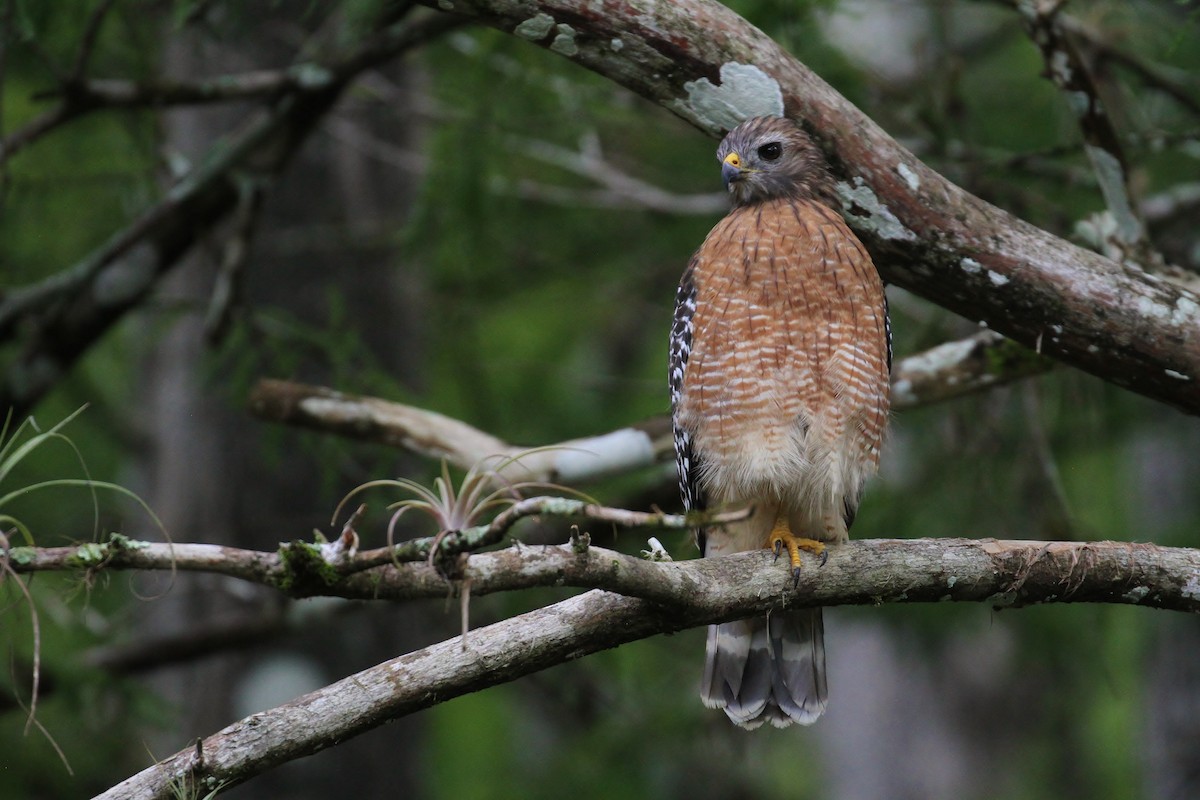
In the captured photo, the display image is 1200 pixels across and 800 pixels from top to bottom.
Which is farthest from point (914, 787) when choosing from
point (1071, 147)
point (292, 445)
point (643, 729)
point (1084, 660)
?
point (1071, 147)

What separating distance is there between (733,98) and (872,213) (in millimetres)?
546

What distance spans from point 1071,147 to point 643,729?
456 centimetres

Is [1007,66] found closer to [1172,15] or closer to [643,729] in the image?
[1172,15]

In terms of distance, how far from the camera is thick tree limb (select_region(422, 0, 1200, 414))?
3488mm

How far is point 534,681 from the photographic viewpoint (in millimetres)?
7230

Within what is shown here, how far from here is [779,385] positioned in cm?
405

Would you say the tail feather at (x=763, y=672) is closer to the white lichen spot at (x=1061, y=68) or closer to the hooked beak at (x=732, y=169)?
the hooked beak at (x=732, y=169)

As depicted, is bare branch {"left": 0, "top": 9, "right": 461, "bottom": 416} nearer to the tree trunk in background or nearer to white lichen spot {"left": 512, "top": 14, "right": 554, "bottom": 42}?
the tree trunk in background

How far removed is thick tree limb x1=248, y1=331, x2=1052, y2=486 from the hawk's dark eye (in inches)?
43.5

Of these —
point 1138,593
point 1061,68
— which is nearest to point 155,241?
point 1061,68

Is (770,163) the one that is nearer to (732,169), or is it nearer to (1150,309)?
(732,169)

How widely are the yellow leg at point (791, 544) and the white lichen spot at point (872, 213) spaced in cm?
96

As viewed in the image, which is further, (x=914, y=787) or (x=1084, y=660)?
(x=914, y=787)

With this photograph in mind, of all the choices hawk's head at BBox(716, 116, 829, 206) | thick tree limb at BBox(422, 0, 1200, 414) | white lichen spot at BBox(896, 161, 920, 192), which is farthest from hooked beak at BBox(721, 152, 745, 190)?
white lichen spot at BBox(896, 161, 920, 192)
